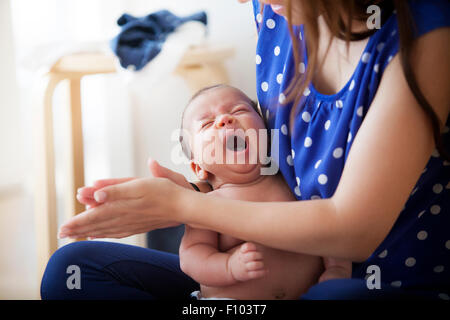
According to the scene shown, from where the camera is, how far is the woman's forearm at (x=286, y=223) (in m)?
0.63

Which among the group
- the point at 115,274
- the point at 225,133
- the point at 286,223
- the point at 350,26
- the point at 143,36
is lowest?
the point at 115,274

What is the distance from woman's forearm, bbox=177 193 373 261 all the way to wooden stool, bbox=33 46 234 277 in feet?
2.64

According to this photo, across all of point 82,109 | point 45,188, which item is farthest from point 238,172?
point 82,109

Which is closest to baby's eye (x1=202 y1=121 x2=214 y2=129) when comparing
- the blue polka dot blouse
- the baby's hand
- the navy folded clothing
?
the blue polka dot blouse

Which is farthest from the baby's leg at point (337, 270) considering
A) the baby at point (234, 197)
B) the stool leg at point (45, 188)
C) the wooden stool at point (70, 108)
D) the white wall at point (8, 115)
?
the white wall at point (8, 115)

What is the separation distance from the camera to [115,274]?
83 centimetres

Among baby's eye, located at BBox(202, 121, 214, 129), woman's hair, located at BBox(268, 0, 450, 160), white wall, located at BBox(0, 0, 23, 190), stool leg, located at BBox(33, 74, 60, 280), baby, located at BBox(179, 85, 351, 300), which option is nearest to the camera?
woman's hair, located at BBox(268, 0, 450, 160)

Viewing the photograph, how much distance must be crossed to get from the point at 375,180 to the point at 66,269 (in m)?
0.49

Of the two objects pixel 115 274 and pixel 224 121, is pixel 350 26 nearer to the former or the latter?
pixel 224 121

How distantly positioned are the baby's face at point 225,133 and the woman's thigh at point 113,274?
0.53 feet

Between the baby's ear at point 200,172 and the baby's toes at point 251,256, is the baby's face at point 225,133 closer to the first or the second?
the baby's ear at point 200,172

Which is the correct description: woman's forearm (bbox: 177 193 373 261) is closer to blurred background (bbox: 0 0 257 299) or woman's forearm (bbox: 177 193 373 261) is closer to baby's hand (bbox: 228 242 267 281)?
baby's hand (bbox: 228 242 267 281)

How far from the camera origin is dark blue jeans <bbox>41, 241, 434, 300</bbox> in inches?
32.1

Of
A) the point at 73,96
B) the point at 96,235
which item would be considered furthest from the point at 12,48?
the point at 96,235
